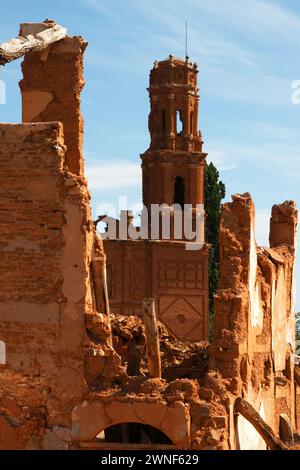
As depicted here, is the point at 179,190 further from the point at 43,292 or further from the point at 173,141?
the point at 43,292

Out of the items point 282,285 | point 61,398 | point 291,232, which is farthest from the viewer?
point 291,232

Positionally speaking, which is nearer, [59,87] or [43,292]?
[43,292]

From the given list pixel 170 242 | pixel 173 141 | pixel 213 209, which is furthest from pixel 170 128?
pixel 170 242

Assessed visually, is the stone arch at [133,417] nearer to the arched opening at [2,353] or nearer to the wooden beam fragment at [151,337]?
the wooden beam fragment at [151,337]

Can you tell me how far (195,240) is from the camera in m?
44.7

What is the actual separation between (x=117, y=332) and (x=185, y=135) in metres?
30.2

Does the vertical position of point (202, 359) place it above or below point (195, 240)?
below

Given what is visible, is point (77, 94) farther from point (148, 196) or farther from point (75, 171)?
point (148, 196)

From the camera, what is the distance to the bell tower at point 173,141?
4619cm

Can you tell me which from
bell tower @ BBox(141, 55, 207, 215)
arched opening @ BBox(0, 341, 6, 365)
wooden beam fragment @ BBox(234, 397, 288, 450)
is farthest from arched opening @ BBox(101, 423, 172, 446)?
bell tower @ BBox(141, 55, 207, 215)

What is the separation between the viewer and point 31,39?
16.3 metres

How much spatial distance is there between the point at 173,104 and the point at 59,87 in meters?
29.9

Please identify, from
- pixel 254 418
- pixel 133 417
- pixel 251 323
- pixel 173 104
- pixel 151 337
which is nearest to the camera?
pixel 133 417

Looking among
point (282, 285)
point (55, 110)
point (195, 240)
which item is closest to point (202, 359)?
point (55, 110)
